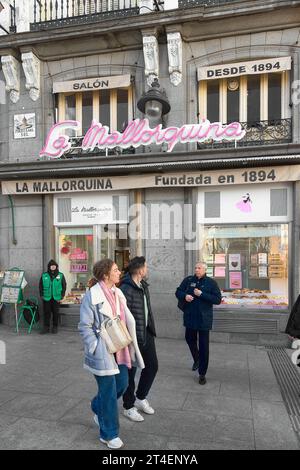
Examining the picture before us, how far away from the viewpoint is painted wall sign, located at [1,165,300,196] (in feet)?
27.9

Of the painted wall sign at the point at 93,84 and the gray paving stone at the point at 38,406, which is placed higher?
the painted wall sign at the point at 93,84

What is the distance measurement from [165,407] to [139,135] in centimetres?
598

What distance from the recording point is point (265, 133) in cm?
887

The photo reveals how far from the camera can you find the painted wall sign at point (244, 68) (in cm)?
859

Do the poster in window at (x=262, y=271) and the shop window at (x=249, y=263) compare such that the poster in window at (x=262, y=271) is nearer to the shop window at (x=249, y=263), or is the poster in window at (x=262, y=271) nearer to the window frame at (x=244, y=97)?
the shop window at (x=249, y=263)

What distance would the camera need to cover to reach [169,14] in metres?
8.70

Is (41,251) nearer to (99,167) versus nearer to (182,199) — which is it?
(99,167)

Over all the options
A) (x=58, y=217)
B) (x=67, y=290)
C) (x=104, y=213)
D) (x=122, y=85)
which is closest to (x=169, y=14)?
(x=122, y=85)

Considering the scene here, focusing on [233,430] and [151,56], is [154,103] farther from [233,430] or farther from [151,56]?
[233,430]

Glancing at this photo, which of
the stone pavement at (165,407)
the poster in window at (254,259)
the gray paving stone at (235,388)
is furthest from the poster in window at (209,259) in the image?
the gray paving stone at (235,388)

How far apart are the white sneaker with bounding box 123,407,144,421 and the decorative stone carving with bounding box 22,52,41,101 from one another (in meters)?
8.43

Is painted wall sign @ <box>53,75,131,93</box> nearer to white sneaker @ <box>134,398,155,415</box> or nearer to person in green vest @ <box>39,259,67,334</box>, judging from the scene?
person in green vest @ <box>39,259,67,334</box>

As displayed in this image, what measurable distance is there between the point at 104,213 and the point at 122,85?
3.19 meters

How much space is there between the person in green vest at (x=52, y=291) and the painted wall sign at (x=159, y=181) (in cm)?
192
